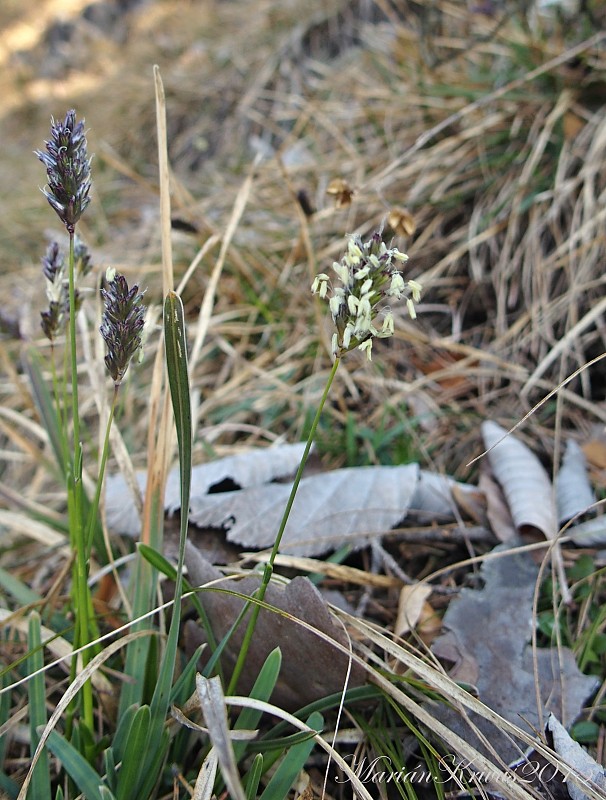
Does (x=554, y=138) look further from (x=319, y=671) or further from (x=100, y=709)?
(x=100, y=709)

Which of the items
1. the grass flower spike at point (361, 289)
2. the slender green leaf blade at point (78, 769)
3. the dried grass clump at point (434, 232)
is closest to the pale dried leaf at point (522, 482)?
the dried grass clump at point (434, 232)

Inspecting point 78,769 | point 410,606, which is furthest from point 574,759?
point 78,769

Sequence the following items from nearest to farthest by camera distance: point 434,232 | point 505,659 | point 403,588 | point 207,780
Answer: point 207,780
point 505,659
point 403,588
point 434,232

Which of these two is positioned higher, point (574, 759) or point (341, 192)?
point (341, 192)

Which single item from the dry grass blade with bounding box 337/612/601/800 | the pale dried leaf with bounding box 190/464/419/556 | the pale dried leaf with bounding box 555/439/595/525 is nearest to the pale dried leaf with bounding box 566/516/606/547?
the pale dried leaf with bounding box 555/439/595/525

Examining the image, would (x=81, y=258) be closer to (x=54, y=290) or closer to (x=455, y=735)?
(x=54, y=290)

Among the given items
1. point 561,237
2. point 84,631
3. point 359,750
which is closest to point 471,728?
point 359,750

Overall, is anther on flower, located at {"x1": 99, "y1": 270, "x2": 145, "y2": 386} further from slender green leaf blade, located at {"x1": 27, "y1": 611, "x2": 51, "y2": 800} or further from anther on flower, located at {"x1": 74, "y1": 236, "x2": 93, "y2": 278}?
slender green leaf blade, located at {"x1": 27, "y1": 611, "x2": 51, "y2": 800}
